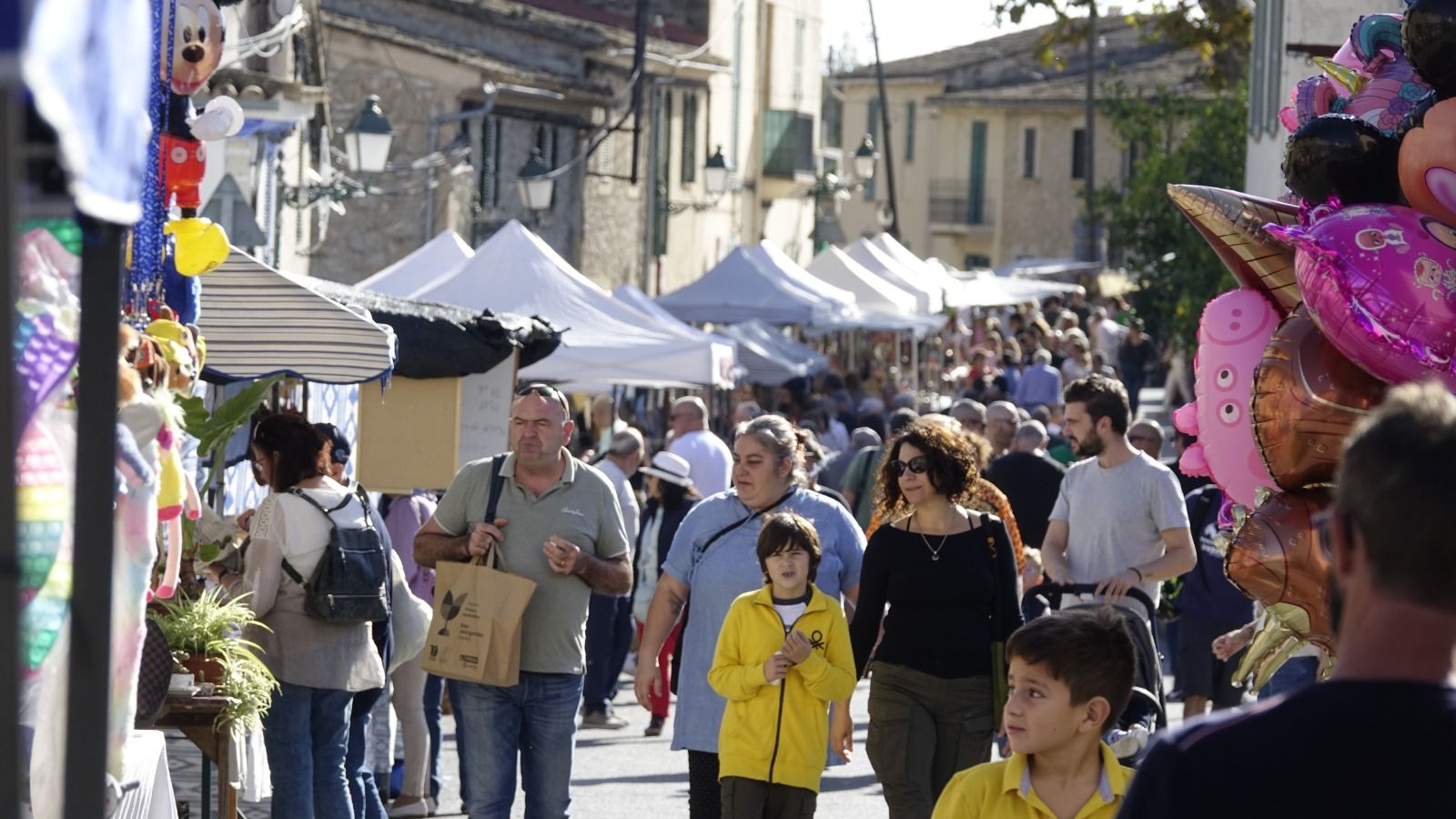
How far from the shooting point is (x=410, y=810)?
32.0ft

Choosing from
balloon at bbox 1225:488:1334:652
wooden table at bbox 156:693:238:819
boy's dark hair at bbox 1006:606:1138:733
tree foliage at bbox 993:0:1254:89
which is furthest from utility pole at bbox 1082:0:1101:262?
boy's dark hair at bbox 1006:606:1138:733

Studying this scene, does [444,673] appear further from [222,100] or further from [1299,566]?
[1299,566]

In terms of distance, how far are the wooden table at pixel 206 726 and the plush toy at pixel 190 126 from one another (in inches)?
50.2

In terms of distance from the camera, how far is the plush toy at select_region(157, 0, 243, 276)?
22.2ft

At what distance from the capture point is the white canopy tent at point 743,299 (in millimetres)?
23484

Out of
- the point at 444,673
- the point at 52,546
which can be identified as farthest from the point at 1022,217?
the point at 52,546

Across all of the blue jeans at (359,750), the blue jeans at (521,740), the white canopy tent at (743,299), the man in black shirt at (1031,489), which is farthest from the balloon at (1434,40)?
the white canopy tent at (743,299)

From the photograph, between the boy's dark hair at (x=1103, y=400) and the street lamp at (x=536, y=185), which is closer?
the boy's dark hair at (x=1103, y=400)

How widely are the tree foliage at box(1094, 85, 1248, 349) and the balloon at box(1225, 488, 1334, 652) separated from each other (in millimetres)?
17203

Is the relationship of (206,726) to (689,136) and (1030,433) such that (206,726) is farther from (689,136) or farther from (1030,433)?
(689,136)

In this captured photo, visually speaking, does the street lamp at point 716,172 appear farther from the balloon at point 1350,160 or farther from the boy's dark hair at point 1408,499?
the boy's dark hair at point 1408,499

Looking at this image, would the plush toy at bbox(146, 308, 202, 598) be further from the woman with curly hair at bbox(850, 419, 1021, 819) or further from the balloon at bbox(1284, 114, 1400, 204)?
the balloon at bbox(1284, 114, 1400, 204)

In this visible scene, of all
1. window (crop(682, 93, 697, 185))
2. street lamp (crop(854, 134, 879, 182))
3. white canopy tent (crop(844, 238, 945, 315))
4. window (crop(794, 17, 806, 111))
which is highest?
window (crop(794, 17, 806, 111))

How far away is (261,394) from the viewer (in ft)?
23.5
